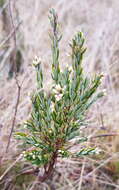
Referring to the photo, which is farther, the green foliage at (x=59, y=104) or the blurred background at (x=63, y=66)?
the blurred background at (x=63, y=66)

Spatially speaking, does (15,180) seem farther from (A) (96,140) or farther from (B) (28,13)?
(B) (28,13)

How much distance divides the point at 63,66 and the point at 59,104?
104cm

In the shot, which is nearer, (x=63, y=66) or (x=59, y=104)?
(x=59, y=104)

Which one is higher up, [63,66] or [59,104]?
[63,66]

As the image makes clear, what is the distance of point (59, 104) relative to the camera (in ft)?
2.98

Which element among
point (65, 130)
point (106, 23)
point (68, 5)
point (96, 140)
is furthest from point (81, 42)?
point (68, 5)

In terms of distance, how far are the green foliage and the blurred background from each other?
0.19ft

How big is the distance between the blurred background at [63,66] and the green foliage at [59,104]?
0.06 meters

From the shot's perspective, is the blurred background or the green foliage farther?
the blurred background

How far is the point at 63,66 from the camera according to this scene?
1.92 meters

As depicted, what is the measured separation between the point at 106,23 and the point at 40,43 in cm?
68

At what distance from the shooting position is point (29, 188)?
1407mm

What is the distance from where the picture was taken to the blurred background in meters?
1.51

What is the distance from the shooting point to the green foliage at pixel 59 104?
0.92m
